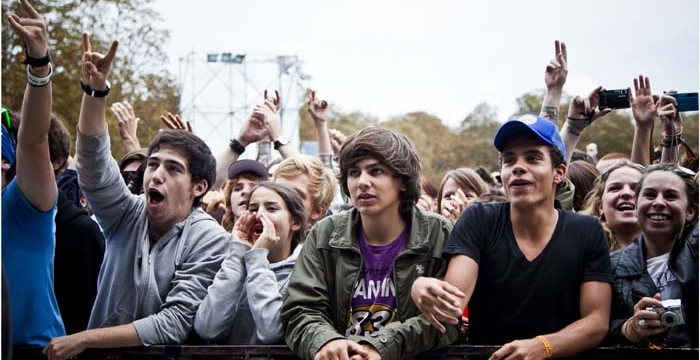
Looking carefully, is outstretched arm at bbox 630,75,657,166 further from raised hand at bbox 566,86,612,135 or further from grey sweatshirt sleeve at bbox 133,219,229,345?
grey sweatshirt sleeve at bbox 133,219,229,345

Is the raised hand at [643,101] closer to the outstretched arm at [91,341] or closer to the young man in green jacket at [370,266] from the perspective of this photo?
the young man in green jacket at [370,266]

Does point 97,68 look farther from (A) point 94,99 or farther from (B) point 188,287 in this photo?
(B) point 188,287

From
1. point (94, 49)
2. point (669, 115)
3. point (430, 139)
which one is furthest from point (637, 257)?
point (430, 139)

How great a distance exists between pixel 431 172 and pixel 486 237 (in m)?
A: 41.7

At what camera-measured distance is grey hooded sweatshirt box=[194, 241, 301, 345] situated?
391cm

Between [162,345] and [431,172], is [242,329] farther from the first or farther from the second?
[431,172]

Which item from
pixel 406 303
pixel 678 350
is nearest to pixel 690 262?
pixel 678 350

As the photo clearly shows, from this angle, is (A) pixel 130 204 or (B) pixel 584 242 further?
(A) pixel 130 204

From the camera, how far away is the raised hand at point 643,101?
5.84 m

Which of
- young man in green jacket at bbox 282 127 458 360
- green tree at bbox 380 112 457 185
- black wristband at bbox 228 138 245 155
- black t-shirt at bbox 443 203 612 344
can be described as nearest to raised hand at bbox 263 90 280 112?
black wristband at bbox 228 138 245 155

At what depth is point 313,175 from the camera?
5.41 metres

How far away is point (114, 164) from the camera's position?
13.2 feet

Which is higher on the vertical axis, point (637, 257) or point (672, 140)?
point (672, 140)

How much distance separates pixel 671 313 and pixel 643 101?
275 cm
